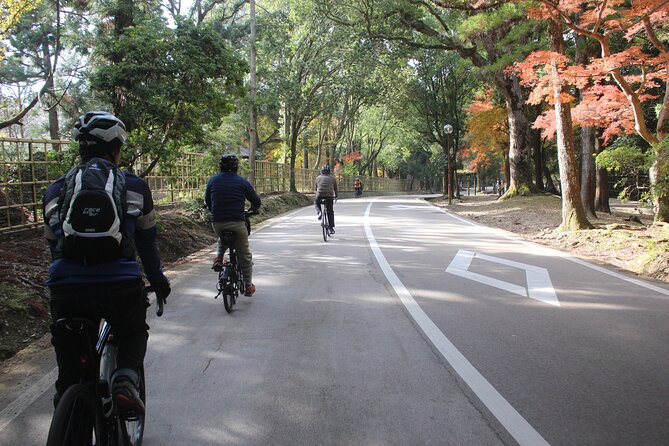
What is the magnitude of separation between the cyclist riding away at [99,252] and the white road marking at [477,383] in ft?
7.61

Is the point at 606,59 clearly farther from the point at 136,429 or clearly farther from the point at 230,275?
the point at 136,429

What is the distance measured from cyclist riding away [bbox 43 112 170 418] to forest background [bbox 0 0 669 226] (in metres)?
8.74

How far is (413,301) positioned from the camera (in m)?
6.49

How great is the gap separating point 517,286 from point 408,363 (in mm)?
3681

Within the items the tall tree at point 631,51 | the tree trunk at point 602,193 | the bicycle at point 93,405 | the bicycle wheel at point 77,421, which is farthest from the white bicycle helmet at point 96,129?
the tree trunk at point 602,193

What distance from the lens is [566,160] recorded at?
43.0ft

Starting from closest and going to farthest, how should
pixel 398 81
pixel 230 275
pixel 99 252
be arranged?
1. pixel 99 252
2. pixel 230 275
3. pixel 398 81

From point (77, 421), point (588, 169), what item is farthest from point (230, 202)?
point (588, 169)

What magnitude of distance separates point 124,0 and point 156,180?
5491 mm

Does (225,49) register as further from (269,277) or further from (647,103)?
(647,103)

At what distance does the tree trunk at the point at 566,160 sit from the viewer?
12836 mm

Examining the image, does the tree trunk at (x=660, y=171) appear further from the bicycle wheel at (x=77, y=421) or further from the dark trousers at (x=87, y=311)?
the bicycle wheel at (x=77, y=421)

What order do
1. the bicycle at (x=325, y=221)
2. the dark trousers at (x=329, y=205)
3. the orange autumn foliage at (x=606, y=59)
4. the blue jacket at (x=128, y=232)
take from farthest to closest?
the dark trousers at (x=329, y=205)
the bicycle at (x=325, y=221)
the orange autumn foliage at (x=606, y=59)
the blue jacket at (x=128, y=232)

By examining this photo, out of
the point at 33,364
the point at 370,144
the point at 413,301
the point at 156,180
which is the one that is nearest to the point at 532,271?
the point at 413,301
